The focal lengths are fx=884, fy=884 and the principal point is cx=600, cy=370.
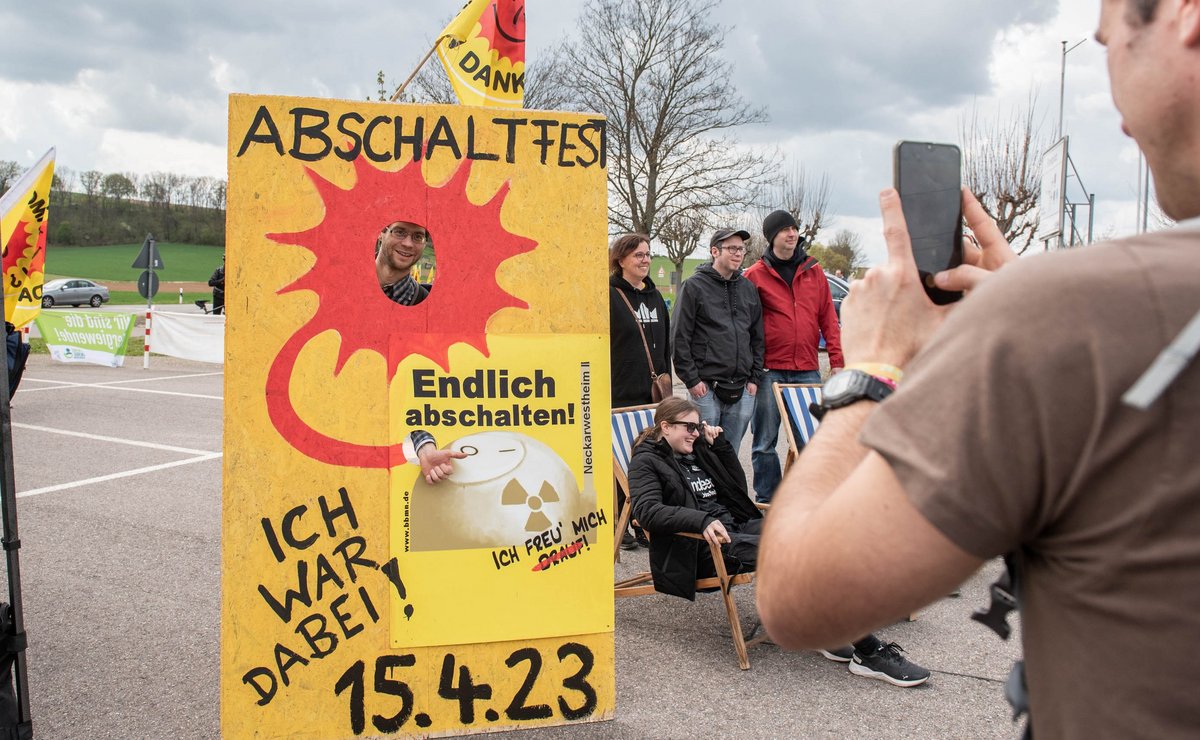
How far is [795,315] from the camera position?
6.23 m

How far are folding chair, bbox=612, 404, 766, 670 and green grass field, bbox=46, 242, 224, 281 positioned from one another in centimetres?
5039

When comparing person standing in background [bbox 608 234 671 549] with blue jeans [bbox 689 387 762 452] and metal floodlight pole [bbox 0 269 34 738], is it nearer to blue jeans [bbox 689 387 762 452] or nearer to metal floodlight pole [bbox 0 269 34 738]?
blue jeans [bbox 689 387 762 452]

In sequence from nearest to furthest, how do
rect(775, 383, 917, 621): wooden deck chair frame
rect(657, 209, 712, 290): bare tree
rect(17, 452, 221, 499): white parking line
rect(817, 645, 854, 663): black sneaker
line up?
rect(817, 645, 854, 663): black sneaker
rect(775, 383, 917, 621): wooden deck chair frame
rect(17, 452, 221, 499): white parking line
rect(657, 209, 712, 290): bare tree

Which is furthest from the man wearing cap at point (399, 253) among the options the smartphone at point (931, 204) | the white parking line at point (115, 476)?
the white parking line at point (115, 476)

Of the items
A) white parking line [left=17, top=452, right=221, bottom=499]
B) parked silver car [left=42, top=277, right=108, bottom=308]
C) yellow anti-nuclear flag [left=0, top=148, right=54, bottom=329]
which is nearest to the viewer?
yellow anti-nuclear flag [left=0, top=148, right=54, bottom=329]

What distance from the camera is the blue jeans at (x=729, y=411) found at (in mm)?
5965

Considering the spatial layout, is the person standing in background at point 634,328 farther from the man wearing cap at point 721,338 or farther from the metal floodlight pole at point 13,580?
the metal floodlight pole at point 13,580

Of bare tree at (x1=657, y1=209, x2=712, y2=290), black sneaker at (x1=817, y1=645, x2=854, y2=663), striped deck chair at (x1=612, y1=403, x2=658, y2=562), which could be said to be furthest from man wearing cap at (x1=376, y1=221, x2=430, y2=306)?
bare tree at (x1=657, y1=209, x2=712, y2=290)

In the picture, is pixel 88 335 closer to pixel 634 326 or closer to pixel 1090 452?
pixel 634 326

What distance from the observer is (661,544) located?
4.16m

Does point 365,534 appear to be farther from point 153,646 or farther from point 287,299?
point 153,646

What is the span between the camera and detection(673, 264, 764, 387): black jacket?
5926mm

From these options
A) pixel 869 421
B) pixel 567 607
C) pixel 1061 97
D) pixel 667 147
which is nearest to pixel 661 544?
pixel 567 607

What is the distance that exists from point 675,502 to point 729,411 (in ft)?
5.90
